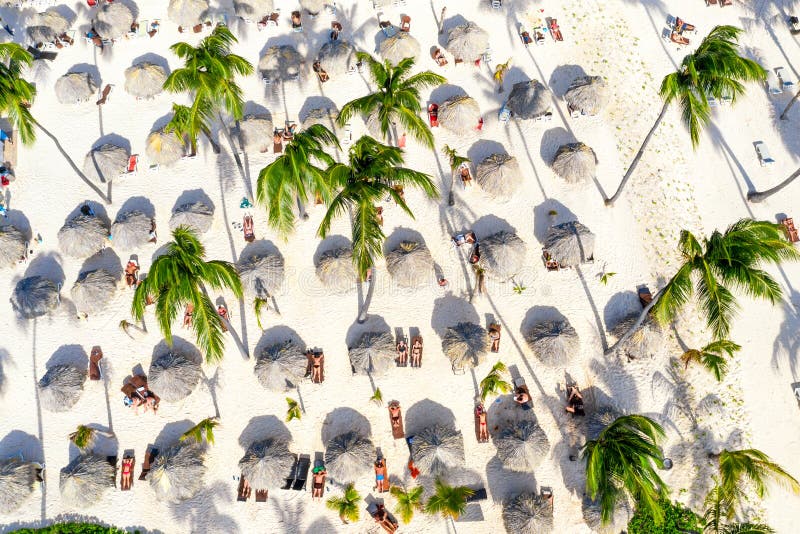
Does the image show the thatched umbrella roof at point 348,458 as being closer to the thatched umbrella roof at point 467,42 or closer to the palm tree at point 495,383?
the palm tree at point 495,383

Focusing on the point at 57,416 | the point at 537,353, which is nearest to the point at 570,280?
the point at 537,353

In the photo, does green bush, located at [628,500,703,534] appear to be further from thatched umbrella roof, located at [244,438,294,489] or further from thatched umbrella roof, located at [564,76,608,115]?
thatched umbrella roof, located at [564,76,608,115]

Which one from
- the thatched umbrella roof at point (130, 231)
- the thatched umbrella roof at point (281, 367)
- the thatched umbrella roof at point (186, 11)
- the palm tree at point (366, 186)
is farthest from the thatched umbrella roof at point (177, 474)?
the thatched umbrella roof at point (186, 11)

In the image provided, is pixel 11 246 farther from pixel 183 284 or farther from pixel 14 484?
pixel 183 284

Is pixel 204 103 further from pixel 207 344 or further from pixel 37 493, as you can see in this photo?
pixel 37 493

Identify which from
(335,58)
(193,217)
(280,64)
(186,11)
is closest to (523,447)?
(193,217)

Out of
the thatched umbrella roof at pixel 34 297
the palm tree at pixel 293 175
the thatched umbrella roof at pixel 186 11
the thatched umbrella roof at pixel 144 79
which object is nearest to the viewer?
the palm tree at pixel 293 175
